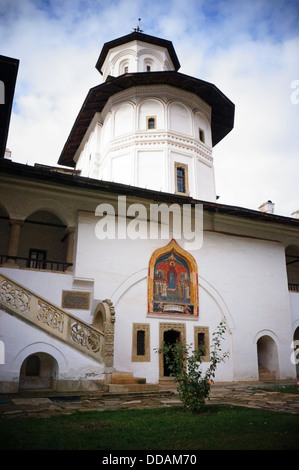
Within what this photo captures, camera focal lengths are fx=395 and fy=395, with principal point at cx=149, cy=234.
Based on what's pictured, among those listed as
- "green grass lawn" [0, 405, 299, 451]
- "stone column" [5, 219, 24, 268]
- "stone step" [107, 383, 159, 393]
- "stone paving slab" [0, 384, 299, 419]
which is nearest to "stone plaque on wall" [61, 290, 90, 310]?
"stone column" [5, 219, 24, 268]

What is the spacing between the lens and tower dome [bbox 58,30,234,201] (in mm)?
16172

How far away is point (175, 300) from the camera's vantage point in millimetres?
12641

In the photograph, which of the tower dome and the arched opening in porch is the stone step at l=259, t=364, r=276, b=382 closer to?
the tower dome

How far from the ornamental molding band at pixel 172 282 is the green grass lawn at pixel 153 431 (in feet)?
20.8

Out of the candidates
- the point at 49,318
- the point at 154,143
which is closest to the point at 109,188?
the point at 49,318

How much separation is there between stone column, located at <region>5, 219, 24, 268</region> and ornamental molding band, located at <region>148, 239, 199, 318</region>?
160 inches

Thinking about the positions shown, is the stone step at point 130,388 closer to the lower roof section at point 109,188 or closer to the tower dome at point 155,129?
the lower roof section at point 109,188

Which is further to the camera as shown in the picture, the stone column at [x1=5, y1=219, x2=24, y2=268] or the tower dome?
the tower dome

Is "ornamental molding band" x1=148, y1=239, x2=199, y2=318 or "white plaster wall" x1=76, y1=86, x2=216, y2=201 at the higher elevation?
"white plaster wall" x1=76, y1=86, x2=216, y2=201

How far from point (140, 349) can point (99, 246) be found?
11.0ft
